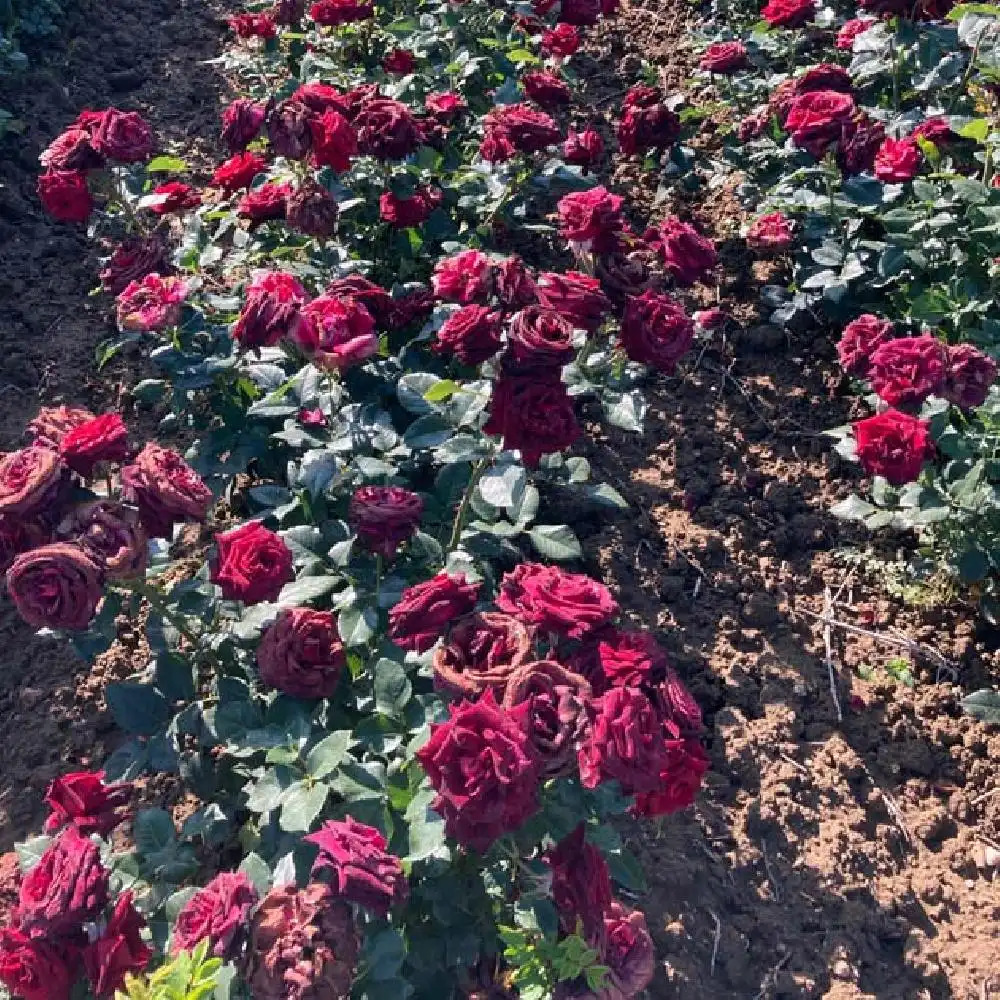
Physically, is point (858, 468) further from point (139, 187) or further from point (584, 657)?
point (139, 187)

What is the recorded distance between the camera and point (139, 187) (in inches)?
114

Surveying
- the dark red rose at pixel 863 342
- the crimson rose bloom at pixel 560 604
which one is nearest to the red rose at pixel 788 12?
the dark red rose at pixel 863 342

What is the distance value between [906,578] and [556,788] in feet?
5.51

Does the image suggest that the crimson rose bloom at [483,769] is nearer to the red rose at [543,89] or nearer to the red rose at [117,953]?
the red rose at [117,953]

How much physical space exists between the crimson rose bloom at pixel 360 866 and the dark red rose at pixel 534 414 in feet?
2.48

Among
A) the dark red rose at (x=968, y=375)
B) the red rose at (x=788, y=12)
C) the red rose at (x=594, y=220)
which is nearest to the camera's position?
the red rose at (x=594, y=220)

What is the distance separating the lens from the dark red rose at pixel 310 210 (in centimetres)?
260

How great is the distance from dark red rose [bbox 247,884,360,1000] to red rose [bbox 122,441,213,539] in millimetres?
704

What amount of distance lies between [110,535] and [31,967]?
2.31 ft

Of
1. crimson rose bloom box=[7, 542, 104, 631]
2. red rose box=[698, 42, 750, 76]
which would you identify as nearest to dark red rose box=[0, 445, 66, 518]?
crimson rose bloom box=[7, 542, 104, 631]

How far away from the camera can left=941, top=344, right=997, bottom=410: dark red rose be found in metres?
2.49

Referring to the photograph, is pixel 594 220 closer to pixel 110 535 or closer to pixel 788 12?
pixel 110 535

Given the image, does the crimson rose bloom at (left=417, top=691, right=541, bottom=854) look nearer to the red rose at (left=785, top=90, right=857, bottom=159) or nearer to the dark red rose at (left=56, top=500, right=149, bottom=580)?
the dark red rose at (left=56, top=500, right=149, bottom=580)

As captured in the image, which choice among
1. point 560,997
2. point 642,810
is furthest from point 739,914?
point 560,997
